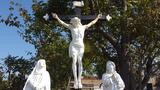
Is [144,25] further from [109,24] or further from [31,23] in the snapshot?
[31,23]

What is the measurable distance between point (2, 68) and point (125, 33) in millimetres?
11087

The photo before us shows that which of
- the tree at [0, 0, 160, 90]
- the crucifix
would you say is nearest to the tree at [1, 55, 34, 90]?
the tree at [0, 0, 160, 90]

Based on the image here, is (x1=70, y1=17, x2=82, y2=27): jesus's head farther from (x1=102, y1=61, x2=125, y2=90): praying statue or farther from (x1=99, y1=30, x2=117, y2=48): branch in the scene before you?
(x1=99, y1=30, x2=117, y2=48): branch

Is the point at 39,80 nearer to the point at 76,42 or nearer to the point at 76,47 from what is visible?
the point at 76,47

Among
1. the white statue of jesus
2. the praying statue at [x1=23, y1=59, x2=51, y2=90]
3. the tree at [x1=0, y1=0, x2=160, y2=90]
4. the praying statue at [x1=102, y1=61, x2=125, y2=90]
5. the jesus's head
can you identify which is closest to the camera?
the praying statue at [x1=23, y1=59, x2=51, y2=90]

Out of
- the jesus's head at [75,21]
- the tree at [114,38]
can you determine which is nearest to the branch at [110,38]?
the tree at [114,38]

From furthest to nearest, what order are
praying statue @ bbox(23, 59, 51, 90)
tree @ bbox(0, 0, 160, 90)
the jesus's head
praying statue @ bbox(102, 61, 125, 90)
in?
tree @ bbox(0, 0, 160, 90) < the jesus's head < praying statue @ bbox(102, 61, 125, 90) < praying statue @ bbox(23, 59, 51, 90)

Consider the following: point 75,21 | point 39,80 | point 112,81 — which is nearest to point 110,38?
point 75,21

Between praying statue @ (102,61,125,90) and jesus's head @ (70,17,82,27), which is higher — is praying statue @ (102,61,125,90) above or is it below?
below

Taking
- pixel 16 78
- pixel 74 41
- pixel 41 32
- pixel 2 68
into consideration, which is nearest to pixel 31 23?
pixel 41 32

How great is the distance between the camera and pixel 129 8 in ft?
80.6

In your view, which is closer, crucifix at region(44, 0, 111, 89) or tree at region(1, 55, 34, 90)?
crucifix at region(44, 0, 111, 89)

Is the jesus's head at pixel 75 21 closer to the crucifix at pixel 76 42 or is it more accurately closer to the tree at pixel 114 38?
the crucifix at pixel 76 42

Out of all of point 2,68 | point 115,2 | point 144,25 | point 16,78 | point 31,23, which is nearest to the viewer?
point 144,25
